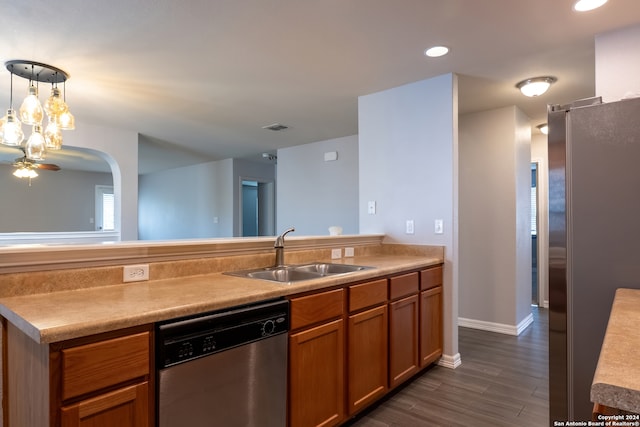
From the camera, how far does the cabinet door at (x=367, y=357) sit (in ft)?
6.76

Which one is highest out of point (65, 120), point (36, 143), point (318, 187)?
point (65, 120)

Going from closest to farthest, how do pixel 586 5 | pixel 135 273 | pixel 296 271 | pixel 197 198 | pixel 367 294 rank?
pixel 135 273 < pixel 586 5 < pixel 367 294 < pixel 296 271 < pixel 197 198

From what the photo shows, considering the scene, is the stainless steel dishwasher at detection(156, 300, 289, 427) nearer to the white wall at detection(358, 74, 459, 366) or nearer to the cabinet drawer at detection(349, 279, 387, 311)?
the cabinet drawer at detection(349, 279, 387, 311)

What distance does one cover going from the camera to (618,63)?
2.32 m

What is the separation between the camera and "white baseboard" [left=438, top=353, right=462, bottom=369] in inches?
115

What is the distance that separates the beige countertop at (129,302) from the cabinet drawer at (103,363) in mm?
52

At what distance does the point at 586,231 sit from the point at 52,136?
378cm

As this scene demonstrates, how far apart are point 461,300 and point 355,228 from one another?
72.6 inches

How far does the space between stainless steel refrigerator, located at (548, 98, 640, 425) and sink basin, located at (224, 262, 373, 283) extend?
1.10 m

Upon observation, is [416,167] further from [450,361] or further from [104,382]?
[104,382]

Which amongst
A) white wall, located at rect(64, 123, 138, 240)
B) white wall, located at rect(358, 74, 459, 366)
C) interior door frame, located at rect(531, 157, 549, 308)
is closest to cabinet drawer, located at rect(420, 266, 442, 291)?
white wall, located at rect(358, 74, 459, 366)

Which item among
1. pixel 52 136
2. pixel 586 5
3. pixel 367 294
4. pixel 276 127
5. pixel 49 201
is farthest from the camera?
pixel 49 201

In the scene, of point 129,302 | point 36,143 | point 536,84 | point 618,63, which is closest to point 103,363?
point 129,302

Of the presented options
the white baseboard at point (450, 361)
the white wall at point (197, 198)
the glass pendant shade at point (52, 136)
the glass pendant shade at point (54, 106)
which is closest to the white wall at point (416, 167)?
the white baseboard at point (450, 361)
